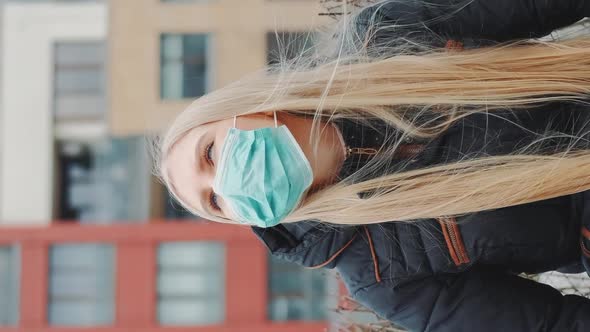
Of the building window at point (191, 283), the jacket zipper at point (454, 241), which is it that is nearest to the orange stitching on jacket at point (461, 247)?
the jacket zipper at point (454, 241)

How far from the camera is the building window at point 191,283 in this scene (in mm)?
8281

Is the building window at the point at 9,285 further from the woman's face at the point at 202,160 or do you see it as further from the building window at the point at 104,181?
the woman's face at the point at 202,160

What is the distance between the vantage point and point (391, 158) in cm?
173

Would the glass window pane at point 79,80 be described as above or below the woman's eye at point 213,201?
above

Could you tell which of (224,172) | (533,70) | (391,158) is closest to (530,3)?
(533,70)

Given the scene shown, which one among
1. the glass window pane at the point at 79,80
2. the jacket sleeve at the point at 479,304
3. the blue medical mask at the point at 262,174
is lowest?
the jacket sleeve at the point at 479,304

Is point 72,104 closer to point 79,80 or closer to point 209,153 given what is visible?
point 79,80

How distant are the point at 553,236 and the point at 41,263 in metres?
7.48

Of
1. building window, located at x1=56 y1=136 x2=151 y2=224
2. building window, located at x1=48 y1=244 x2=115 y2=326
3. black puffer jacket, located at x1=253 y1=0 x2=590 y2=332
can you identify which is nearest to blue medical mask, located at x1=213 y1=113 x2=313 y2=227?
black puffer jacket, located at x1=253 y1=0 x2=590 y2=332

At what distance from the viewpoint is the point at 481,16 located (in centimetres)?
168

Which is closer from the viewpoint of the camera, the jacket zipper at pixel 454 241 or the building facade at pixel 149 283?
the jacket zipper at pixel 454 241

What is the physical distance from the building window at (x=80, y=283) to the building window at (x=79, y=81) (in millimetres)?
1675

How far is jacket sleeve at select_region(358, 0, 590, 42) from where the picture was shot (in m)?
1.64

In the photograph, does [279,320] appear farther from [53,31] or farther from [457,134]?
[457,134]
